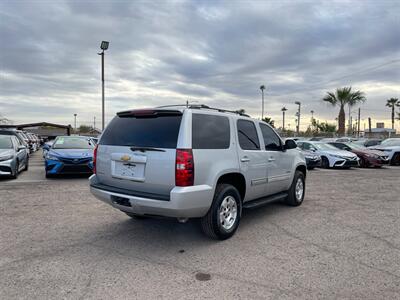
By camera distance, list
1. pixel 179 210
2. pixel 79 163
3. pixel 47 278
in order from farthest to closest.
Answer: pixel 79 163 < pixel 179 210 < pixel 47 278

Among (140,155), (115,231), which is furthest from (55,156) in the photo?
(140,155)

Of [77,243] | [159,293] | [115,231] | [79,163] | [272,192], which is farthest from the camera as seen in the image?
[79,163]

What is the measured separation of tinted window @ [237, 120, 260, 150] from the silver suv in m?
0.02

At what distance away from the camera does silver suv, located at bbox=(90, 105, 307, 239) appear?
386 cm

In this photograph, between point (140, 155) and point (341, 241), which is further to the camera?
point (341, 241)

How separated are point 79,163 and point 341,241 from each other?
7890 millimetres

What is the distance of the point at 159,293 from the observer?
3.03 m

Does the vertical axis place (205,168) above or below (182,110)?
below

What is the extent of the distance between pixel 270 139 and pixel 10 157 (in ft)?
26.3

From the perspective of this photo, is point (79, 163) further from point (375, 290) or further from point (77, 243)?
point (375, 290)

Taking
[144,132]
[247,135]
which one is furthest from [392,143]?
[144,132]

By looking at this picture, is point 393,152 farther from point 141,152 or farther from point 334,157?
point 141,152

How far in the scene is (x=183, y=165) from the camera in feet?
12.5

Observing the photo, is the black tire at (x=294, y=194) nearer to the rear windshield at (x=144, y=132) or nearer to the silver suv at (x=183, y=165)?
the silver suv at (x=183, y=165)
